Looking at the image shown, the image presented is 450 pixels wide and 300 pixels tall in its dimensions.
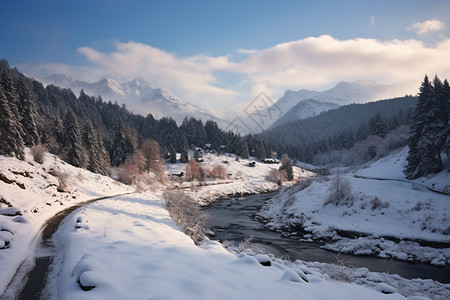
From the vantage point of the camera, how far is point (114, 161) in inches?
2606

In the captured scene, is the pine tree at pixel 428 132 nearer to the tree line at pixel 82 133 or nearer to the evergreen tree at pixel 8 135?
the evergreen tree at pixel 8 135

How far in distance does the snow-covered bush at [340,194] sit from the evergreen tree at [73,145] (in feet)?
154

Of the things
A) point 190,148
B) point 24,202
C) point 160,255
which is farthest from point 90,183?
point 190,148

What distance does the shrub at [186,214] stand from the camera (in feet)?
69.6

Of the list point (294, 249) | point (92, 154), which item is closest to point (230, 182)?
point (92, 154)

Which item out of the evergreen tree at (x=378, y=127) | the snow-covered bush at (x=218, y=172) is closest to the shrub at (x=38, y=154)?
the snow-covered bush at (x=218, y=172)

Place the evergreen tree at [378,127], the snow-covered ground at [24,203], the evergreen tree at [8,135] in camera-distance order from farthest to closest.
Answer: the evergreen tree at [378,127]
the evergreen tree at [8,135]
the snow-covered ground at [24,203]

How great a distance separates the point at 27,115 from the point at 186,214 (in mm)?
40199

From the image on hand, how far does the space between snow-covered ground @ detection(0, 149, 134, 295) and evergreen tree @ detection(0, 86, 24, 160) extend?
2.16 meters

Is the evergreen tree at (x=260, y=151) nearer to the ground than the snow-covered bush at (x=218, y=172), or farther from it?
farther from it

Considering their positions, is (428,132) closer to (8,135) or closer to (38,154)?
(38,154)

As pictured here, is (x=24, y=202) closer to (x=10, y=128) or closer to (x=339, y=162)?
(x=10, y=128)

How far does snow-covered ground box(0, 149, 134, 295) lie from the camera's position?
1028 cm

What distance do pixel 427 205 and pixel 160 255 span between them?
1159 inches
